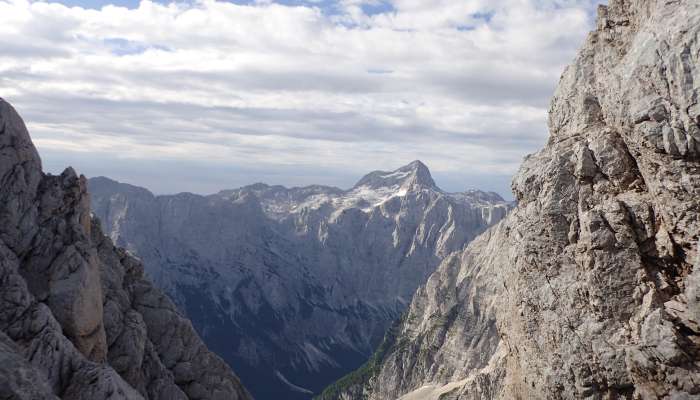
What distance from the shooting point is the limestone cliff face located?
76.1 ft

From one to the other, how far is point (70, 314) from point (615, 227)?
3416 centimetres

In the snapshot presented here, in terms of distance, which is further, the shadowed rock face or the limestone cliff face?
the shadowed rock face

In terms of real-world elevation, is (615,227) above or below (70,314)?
above

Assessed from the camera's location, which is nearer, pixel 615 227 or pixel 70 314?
pixel 615 227

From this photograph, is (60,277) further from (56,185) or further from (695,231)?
Result: (695,231)

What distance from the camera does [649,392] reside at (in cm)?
2427

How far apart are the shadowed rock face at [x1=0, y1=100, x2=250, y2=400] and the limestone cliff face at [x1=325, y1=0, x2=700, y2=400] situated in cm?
2471

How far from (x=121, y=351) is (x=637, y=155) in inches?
1533

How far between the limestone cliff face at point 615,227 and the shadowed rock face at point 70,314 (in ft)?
81.1

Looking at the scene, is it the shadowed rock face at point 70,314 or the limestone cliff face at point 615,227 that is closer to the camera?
the limestone cliff face at point 615,227

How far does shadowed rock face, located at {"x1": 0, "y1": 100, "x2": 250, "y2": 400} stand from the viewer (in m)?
33.2

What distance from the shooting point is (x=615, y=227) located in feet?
85.7

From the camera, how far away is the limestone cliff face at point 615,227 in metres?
23.2

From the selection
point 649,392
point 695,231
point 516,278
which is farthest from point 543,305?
point 695,231
